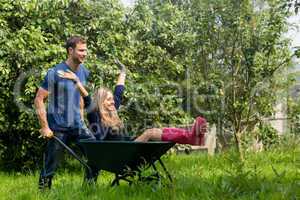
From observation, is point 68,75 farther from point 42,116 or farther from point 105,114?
point 105,114

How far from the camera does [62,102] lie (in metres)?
5.58

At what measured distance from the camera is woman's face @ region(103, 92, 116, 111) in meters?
6.05

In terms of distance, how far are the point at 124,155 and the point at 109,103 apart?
45.1 inches

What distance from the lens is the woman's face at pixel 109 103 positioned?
19.9ft

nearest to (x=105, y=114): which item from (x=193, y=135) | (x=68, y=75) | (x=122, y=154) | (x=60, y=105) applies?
(x=60, y=105)

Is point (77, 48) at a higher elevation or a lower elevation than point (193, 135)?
higher

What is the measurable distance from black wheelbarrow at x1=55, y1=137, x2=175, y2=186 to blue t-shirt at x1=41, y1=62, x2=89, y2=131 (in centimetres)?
39

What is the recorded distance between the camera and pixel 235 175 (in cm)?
495

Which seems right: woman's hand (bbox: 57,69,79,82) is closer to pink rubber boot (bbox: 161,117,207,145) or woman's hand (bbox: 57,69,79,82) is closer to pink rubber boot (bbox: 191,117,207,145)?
pink rubber boot (bbox: 161,117,207,145)

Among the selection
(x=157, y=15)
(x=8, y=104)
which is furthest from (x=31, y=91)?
(x=157, y=15)

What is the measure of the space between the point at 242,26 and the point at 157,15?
1.68m

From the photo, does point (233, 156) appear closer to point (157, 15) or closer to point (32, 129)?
point (32, 129)

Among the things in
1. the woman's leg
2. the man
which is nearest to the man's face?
the man

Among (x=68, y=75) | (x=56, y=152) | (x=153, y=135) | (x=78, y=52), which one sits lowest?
(x=56, y=152)
